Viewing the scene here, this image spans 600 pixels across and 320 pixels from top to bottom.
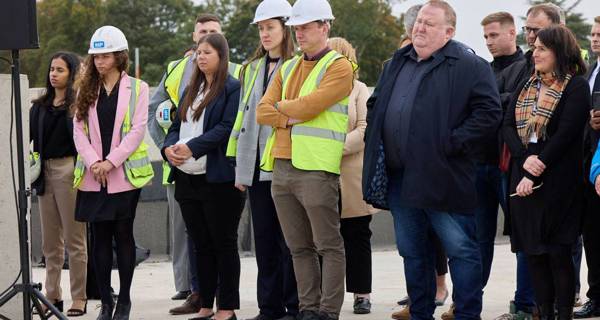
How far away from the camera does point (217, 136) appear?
8.02 m

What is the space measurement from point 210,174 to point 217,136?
26cm

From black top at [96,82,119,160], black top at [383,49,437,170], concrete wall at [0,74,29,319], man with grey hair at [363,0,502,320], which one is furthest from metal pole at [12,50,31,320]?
black top at [383,49,437,170]

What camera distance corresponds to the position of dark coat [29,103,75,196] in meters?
8.81

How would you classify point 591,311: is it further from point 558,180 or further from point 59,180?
point 59,180

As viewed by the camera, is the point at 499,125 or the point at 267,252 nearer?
the point at 499,125

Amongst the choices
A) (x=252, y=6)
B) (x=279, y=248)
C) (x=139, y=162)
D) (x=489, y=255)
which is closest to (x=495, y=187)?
(x=489, y=255)

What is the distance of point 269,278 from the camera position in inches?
315

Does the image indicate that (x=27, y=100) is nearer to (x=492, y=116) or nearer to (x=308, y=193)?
(x=308, y=193)

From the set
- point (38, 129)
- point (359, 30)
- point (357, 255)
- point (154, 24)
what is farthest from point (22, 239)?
point (154, 24)

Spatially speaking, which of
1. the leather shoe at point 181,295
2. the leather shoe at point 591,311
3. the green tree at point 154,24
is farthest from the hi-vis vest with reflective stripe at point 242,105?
the green tree at point 154,24

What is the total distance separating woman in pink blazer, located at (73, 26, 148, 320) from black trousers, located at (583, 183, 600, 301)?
2.99 m

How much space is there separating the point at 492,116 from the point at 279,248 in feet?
5.99

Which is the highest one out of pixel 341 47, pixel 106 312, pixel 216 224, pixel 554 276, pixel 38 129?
pixel 341 47

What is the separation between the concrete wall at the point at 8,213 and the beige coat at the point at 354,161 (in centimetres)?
218
